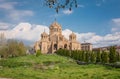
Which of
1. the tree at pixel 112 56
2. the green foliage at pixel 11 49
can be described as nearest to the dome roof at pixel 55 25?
the green foliage at pixel 11 49

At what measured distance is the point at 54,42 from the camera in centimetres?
11531

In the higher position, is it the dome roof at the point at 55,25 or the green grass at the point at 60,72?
the dome roof at the point at 55,25

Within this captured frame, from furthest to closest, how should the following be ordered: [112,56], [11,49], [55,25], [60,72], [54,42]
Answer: [55,25] < [54,42] < [11,49] < [112,56] < [60,72]

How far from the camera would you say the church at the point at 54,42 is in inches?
4493

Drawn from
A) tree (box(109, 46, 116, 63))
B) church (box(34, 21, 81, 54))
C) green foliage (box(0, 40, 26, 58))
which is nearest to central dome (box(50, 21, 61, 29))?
church (box(34, 21, 81, 54))

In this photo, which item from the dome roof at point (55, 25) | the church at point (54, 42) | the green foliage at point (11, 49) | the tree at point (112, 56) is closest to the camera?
the tree at point (112, 56)

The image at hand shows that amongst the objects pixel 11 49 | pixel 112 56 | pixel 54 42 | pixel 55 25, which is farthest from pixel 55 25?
pixel 112 56

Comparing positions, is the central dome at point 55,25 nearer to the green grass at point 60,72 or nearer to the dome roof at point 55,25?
the dome roof at point 55,25

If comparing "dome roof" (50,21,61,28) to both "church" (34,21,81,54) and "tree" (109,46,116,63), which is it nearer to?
"church" (34,21,81,54)

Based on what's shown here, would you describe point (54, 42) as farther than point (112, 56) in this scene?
Yes

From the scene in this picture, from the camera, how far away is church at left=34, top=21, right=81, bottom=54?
11412 centimetres

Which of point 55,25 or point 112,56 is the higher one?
point 55,25

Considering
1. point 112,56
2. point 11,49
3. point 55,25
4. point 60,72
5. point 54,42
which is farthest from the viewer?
point 55,25

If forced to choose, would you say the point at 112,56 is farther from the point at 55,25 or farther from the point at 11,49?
the point at 55,25
